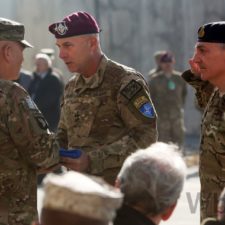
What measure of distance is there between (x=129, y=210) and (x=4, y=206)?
1.67 metres

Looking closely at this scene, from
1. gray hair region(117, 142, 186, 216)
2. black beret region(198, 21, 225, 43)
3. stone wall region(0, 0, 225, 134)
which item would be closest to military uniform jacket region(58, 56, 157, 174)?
black beret region(198, 21, 225, 43)

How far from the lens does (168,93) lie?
15516 millimetres

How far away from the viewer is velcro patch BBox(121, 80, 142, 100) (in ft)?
19.9

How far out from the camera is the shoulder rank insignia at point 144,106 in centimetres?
605

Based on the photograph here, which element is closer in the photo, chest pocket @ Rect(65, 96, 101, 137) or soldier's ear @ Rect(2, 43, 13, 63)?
soldier's ear @ Rect(2, 43, 13, 63)

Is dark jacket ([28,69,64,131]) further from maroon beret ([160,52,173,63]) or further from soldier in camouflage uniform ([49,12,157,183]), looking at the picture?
soldier in camouflage uniform ([49,12,157,183])

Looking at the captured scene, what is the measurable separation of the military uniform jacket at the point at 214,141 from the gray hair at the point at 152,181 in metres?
1.69

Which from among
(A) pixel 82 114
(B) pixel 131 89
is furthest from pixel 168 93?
(B) pixel 131 89

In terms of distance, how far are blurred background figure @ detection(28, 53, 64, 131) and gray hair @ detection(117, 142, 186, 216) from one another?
10469 mm

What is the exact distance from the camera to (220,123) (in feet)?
18.5

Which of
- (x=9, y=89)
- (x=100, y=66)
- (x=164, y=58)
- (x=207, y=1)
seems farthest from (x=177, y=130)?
(x=9, y=89)

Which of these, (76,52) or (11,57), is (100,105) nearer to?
(76,52)

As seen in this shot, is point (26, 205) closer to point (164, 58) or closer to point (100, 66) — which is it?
point (100, 66)

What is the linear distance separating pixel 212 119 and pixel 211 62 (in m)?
0.32
